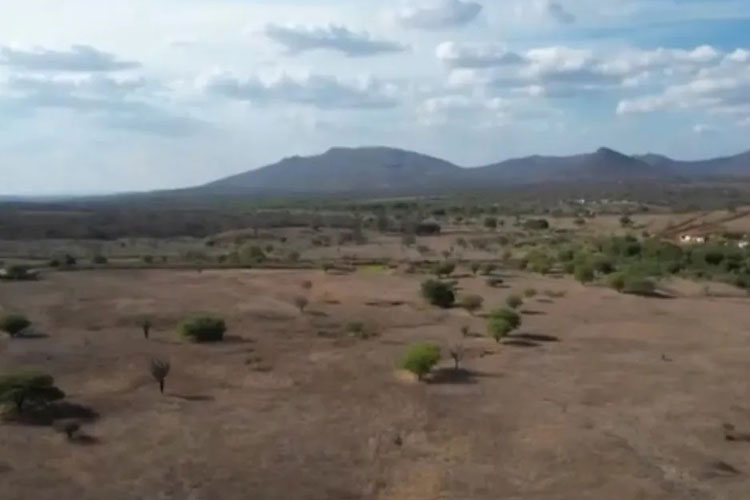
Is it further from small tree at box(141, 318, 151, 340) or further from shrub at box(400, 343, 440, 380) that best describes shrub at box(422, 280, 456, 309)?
shrub at box(400, 343, 440, 380)

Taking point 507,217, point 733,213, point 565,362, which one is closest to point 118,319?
point 565,362

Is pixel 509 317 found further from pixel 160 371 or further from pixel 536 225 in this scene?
pixel 536 225

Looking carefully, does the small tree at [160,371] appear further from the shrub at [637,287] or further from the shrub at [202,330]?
the shrub at [637,287]

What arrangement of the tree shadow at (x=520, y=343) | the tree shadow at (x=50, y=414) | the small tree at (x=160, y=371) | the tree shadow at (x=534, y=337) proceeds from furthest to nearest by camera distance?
the tree shadow at (x=534, y=337) < the tree shadow at (x=520, y=343) < the small tree at (x=160, y=371) < the tree shadow at (x=50, y=414)

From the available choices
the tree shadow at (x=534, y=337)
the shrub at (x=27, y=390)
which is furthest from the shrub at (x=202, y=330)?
the tree shadow at (x=534, y=337)

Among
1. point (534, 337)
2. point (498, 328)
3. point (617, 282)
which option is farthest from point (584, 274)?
point (498, 328)

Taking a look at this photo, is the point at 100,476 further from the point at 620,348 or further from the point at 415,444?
the point at 620,348
